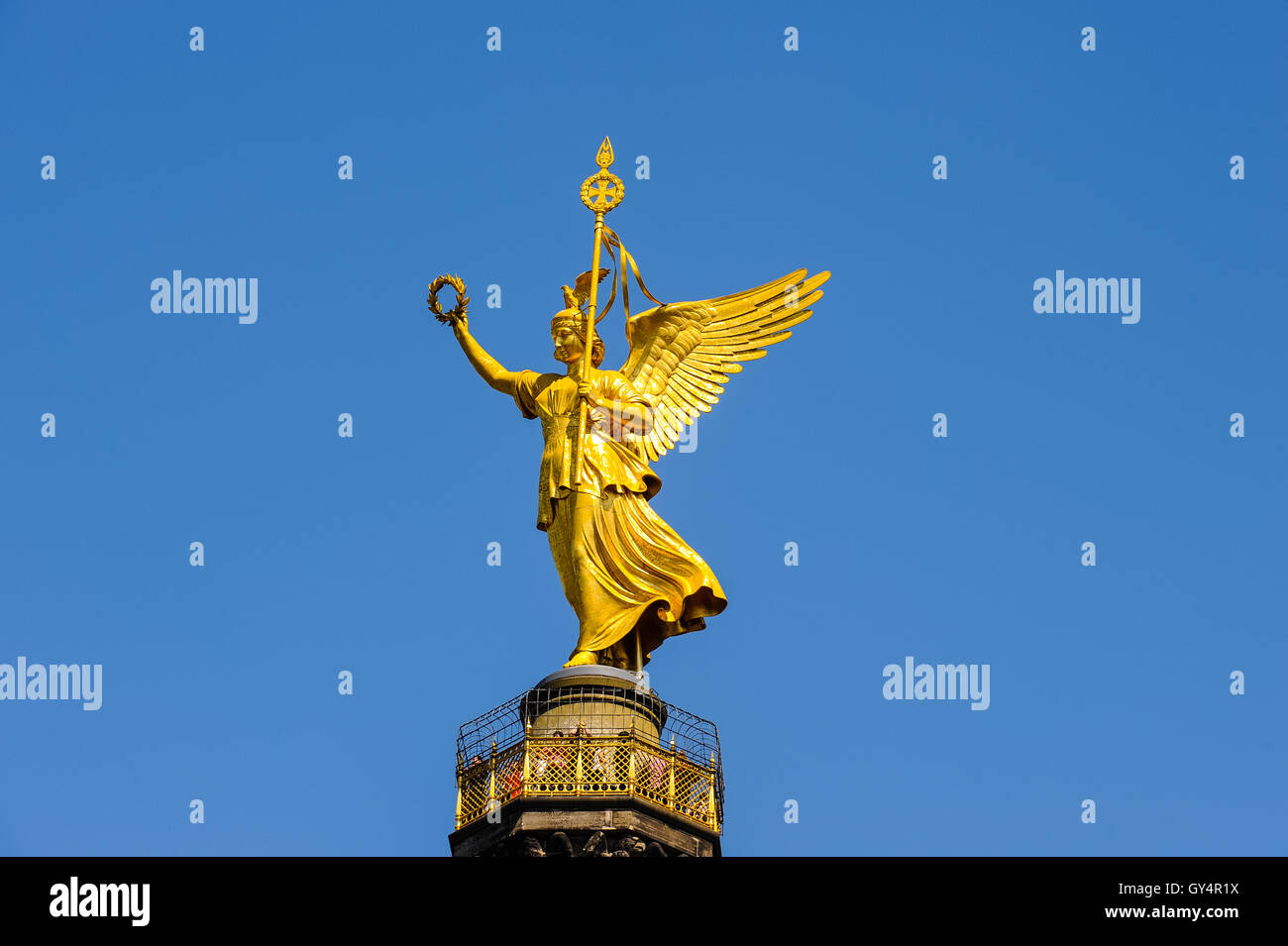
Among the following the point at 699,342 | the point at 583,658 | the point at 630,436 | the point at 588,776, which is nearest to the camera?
the point at 588,776

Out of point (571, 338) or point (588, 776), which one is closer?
point (588, 776)

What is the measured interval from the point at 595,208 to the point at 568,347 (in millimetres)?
3359

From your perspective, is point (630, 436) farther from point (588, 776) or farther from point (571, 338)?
point (588, 776)

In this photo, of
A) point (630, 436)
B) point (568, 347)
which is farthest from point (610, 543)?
point (568, 347)

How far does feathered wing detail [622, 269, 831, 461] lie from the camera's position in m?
45.6

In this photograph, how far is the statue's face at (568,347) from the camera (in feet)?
148

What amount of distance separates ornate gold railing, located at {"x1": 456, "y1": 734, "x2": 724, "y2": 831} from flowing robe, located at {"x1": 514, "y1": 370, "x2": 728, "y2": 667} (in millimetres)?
3105

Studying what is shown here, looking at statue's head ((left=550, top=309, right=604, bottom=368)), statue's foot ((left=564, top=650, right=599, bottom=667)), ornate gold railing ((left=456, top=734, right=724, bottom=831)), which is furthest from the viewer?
statue's head ((left=550, top=309, right=604, bottom=368))

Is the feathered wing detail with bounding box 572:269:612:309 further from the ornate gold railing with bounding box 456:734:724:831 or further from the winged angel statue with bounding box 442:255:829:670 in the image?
the ornate gold railing with bounding box 456:734:724:831

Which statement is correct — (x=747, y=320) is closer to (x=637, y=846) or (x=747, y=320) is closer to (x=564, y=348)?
(x=564, y=348)

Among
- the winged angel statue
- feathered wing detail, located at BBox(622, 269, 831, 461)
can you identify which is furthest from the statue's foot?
feathered wing detail, located at BBox(622, 269, 831, 461)

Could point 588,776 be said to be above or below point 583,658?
below

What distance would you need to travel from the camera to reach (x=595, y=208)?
154ft
